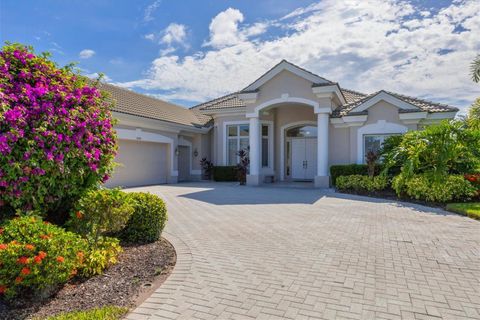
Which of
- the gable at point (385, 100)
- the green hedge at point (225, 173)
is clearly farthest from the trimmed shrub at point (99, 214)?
the green hedge at point (225, 173)

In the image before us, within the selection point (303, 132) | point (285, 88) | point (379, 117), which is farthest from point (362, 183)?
point (303, 132)

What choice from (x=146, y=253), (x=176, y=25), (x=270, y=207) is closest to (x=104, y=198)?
(x=146, y=253)

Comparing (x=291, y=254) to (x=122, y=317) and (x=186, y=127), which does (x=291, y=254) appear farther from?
(x=186, y=127)

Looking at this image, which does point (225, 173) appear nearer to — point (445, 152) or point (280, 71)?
point (280, 71)

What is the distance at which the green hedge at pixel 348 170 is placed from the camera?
1488cm

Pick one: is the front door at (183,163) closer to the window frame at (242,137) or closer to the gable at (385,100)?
the window frame at (242,137)

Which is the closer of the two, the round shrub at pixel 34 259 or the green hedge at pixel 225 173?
the round shrub at pixel 34 259

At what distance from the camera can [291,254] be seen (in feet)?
18.2

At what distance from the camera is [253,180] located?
1797 cm

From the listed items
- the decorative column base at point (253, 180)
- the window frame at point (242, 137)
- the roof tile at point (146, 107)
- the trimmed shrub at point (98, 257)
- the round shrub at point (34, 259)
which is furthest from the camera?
the window frame at point (242, 137)

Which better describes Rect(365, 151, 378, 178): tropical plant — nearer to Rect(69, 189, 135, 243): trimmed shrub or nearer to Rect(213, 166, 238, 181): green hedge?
Rect(213, 166, 238, 181): green hedge

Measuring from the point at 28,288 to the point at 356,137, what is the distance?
1554 centimetres

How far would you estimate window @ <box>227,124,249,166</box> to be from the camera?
2052 cm

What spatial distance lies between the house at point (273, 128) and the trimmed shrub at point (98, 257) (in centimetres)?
1101
